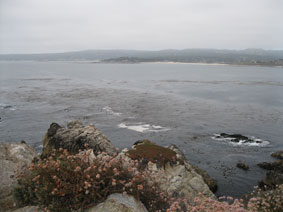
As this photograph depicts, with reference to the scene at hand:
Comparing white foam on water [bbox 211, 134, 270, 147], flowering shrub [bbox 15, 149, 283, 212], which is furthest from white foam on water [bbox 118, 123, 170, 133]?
flowering shrub [bbox 15, 149, 283, 212]

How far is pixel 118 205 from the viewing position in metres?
5.23

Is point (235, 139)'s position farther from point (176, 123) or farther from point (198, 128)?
point (176, 123)

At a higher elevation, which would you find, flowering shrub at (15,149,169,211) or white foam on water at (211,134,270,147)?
flowering shrub at (15,149,169,211)

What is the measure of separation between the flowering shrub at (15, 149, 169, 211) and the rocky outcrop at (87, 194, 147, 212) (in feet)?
0.41

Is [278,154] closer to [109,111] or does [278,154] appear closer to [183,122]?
[183,122]

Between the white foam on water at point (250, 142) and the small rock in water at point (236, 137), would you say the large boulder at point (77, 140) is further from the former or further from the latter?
the small rock in water at point (236, 137)

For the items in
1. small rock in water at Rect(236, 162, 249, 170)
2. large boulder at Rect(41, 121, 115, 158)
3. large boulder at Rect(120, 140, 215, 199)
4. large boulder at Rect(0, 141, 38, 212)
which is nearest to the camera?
large boulder at Rect(0, 141, 38, 212)

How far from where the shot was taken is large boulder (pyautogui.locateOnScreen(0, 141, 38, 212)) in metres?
6.98

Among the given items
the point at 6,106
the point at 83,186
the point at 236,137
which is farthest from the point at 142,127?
the point at 83,186

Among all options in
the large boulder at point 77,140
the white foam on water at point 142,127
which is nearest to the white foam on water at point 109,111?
the white foam on water at point 142,127

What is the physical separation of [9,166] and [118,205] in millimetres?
5649

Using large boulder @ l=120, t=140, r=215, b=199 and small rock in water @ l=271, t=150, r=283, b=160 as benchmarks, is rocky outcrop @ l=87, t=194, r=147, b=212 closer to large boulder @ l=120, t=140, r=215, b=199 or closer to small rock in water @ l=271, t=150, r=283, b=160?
large boulder @ l=120, t=140, r=215, b=199

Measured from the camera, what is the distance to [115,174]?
17.9 ft

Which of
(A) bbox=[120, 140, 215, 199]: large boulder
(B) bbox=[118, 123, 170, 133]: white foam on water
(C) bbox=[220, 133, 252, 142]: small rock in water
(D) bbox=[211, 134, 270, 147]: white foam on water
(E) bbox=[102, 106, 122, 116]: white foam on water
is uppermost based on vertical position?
(A) bbox=[120, 140, 215, 199]: large boulder
